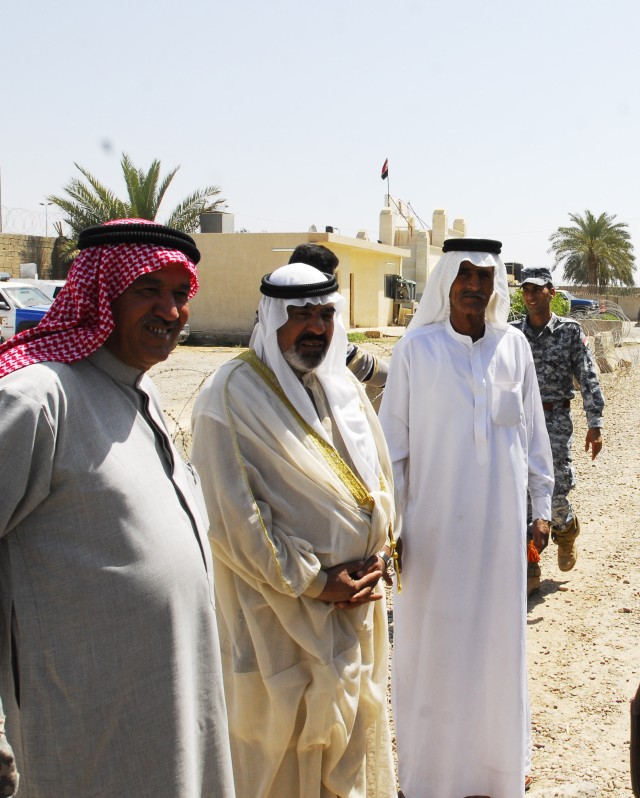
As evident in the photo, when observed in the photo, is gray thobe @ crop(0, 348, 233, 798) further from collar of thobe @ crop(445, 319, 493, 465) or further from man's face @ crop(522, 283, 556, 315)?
man's face @ crop(522, 283, 556, 315)

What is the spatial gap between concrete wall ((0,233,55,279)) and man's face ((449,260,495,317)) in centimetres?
2390

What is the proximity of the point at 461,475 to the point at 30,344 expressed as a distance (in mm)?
1941

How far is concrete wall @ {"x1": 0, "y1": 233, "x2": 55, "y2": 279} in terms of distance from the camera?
2503 cm

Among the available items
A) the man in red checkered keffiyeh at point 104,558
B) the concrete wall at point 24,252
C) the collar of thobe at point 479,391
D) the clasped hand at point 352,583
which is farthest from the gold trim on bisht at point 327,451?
the concrete wall at point 24,252

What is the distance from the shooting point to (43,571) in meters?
1.60

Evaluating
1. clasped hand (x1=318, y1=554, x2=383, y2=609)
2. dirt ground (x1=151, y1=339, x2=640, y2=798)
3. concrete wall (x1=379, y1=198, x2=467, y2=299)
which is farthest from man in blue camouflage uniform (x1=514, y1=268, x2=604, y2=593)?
concrete wall (x1=379, y1=198, x2=467, y2=299)

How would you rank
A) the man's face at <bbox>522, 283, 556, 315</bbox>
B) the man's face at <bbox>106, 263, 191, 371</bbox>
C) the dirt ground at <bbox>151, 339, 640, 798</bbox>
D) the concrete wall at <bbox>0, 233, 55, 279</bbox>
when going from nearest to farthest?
the man's face at <bbox>106, 263, 191, 371</bbox> → the dirt ground at <bbox>151, 339, 640, 798</bbox> → the man's face at <bbox>522, 283, 556, 315</bbox> → the concrete wall at <bbox>0, 233, 55, 279</bbox>

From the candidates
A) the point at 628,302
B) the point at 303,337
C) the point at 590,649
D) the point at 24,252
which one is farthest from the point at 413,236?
the point at 303,337

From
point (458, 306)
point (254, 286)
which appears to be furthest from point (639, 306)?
point (458, 306)

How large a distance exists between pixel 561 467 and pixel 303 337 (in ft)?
10.5

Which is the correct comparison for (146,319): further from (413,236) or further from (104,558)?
(413,236)

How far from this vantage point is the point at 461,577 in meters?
3.22

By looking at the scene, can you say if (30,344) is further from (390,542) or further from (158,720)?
(390,542)

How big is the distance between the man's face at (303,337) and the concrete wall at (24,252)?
24.3m
